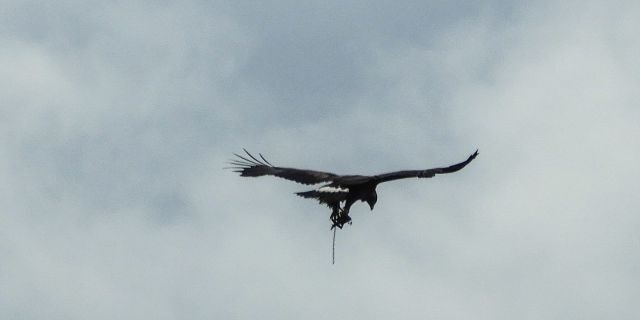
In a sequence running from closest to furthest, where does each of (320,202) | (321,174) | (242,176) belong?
1. (320,202)
2. (321,174)
3. (242,176)

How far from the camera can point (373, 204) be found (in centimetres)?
4219

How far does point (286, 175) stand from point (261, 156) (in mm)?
2129

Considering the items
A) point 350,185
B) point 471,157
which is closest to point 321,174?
point 350,185

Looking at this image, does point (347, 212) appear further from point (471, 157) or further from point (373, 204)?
point (471, 157)

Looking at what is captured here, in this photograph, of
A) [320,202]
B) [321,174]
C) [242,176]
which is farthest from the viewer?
[242,176]

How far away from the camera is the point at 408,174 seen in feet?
136

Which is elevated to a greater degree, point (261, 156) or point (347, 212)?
point (261, 156)

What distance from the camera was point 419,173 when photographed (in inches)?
1649

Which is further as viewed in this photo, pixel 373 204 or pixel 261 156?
pixel 261 156

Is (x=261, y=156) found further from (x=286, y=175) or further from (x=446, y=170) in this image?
(x=446, y=170)

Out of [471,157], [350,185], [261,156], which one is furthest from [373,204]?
[261,156]

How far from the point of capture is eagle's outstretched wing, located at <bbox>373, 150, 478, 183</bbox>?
4125 centimetres

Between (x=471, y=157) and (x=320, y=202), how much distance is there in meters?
5.44

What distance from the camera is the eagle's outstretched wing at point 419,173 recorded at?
41250mm
